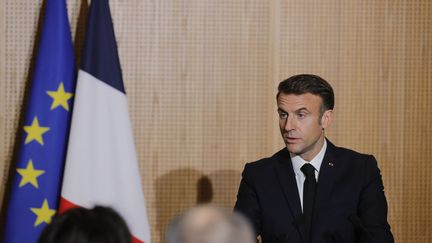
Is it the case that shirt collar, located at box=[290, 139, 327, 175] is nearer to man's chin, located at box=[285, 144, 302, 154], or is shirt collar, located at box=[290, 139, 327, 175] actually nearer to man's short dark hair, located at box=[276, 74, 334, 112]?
man's chin, located at box=[285, 144, 302, 154]

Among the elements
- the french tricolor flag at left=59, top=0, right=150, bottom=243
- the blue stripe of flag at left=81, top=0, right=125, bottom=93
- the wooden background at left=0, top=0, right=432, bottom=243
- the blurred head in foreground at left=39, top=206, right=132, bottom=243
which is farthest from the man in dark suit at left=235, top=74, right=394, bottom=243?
the blurred head in foreground at left=39, top=206, right=132, bottom=243

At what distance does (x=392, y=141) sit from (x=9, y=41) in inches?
89.5

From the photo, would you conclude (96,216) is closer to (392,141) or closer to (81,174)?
(81,174)

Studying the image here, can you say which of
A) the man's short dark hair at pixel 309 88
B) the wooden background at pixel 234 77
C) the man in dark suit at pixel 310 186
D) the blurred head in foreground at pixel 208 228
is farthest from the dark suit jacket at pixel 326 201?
the blurred head in foreground at pixel 208 228

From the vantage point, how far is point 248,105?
14.5ft

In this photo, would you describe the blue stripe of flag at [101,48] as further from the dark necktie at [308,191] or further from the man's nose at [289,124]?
the dark necktie at [308,191]

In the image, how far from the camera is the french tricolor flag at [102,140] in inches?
155

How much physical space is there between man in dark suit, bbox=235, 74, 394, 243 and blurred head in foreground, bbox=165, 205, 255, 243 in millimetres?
1709

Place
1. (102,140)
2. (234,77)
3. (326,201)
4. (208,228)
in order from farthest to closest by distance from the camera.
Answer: (234,77) < (102,140) < (326,201) < (208,228)

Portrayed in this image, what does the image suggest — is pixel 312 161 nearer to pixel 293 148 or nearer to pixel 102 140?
pixel 293 148

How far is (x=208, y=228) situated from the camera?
1659 millimetres

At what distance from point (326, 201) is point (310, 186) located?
10 cm

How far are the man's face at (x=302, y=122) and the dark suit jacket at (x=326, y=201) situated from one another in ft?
0.31

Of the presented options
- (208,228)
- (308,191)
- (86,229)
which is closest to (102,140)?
(308,191)
